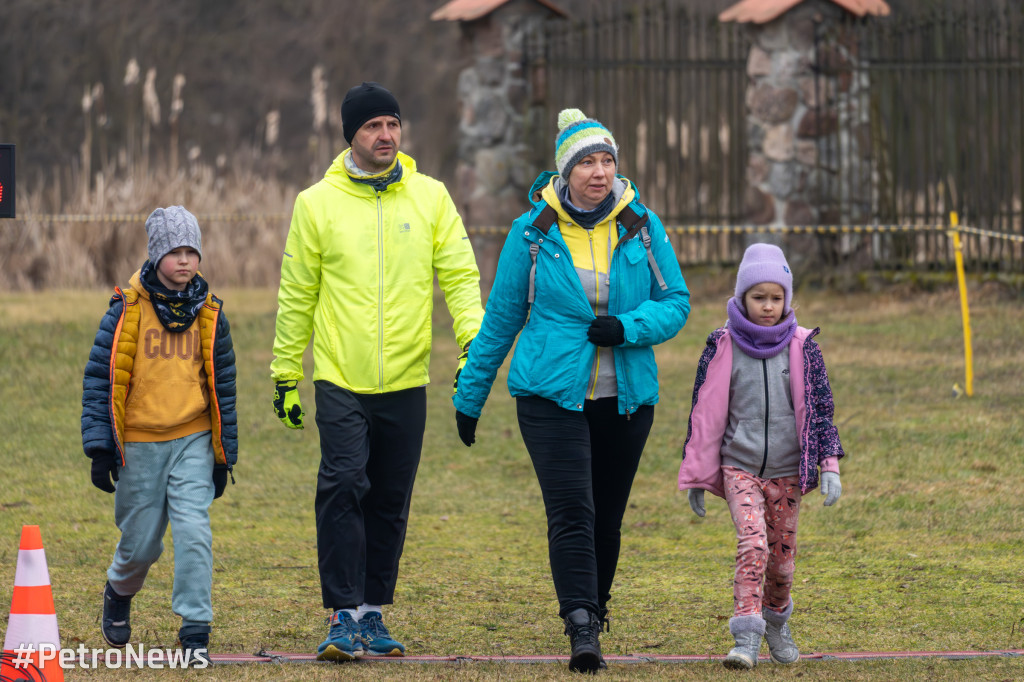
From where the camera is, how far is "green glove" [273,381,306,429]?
521 cm

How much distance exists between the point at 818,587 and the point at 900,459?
2.70 m

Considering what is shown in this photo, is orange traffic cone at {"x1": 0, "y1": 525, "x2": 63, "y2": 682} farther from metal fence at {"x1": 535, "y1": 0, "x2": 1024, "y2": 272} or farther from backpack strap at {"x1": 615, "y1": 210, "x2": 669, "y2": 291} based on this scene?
metal fence at {"x1": 535, "y1": 0, "x2": 1024, "y2": 272}

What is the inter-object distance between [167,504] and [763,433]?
6.26 ft

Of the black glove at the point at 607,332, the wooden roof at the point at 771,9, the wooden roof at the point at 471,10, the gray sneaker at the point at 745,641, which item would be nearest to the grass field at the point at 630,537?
the gray sneaker at the point at 745,641

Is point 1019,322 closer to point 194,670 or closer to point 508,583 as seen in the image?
point 508,583

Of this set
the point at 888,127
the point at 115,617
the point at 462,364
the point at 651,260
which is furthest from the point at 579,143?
the point at 888,127

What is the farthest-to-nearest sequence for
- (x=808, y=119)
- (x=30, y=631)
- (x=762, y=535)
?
(x=808, y=119) < (x=762, y=535) < (x=30, y=631)

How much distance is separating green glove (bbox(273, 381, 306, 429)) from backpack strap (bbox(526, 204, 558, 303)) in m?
0.86

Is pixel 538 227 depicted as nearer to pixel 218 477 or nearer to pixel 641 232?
pixel 641 232

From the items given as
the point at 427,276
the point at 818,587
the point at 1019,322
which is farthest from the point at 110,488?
the point at 1019,322

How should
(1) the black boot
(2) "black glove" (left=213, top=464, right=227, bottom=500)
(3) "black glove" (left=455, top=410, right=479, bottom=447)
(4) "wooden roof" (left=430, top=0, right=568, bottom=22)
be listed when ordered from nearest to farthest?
(1) the black boot < (3) "black glove" (left=455, top=410, right=479, bottom=447) < (2) "black glove" (left=213, top=464, right=227, bottom=500) < (4) "wooden roof" (left=430, top=0, right=568, bottom=22)

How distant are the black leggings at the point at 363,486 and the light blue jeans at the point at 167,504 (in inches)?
14.5

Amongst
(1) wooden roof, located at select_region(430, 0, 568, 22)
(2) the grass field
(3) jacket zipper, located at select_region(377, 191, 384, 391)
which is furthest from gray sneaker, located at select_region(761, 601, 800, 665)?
(1) wooden roof, located at select_region(430, 0, 568, 22)

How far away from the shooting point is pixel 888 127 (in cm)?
1561
